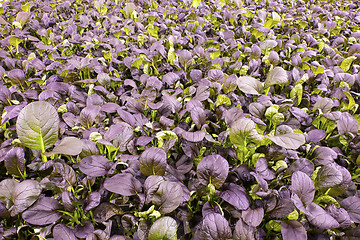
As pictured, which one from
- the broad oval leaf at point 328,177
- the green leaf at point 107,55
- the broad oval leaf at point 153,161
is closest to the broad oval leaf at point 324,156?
the broad oval leaf at point 328,177

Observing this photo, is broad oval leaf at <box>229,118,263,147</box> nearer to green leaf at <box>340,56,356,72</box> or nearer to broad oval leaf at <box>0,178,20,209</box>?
broad oval leaf at <box>0,178,20,209</box>

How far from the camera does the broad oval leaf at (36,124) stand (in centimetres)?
108

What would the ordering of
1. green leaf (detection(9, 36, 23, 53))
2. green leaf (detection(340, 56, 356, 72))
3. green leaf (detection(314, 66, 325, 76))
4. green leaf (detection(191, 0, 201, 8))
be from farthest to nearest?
green leaf (detection(191, 0, 201, 8))
green leaf (detection(9, 36, 23, 53))
green leaf (detection(340, 56, 356, 72))
green leaf (detection(314, 66, 325, 76))

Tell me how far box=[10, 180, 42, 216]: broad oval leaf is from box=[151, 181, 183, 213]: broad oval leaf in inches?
18.0

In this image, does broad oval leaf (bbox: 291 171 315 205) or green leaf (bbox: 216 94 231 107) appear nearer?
broad oval leaf (bbox: 291 171 315 205)

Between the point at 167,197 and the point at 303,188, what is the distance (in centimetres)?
51

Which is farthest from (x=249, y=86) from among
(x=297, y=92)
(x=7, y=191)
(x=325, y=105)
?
(x=7, y=191)

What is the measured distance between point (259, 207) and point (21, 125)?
1012 mm

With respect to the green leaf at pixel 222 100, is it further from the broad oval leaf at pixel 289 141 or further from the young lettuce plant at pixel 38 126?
the young lettuce plant at pixel 38 126

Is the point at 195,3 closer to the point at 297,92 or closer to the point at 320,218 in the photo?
the point at 297,92

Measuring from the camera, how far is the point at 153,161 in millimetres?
1062

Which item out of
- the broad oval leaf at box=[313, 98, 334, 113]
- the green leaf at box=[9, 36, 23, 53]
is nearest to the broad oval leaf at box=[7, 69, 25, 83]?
the green leaf at box=[9, 36, 23, 53]

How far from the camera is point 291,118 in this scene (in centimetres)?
146

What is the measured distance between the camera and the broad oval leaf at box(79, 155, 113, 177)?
1063 millimetres
